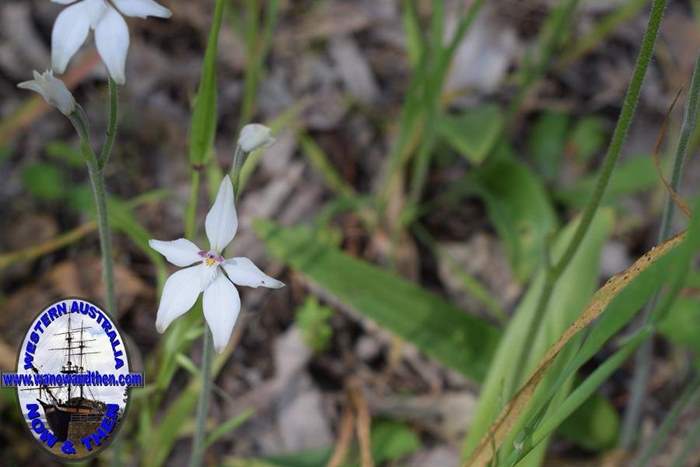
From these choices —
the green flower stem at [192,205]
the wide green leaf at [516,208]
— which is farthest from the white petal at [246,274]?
the wide green leaf at [516,208]

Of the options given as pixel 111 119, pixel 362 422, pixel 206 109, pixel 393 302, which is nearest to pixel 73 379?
pixel 111 119

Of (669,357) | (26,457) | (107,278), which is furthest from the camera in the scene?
(669,357)

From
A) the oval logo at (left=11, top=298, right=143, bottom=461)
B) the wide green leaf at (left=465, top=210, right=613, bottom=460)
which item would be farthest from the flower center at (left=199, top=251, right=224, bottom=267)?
the wide green leaf at (left=465, top=210, right=613, bottom=460)

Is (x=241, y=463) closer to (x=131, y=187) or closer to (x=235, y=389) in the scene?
(x=235, y=389)

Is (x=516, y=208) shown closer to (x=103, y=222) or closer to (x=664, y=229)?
(x=664, y=229)

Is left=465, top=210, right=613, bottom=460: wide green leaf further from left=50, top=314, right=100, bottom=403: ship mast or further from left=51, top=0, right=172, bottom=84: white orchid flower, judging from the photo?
left=51, top=0, right=172, bottom=84: white orchid flower

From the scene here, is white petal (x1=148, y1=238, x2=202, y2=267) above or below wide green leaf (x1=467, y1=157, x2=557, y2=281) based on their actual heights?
below

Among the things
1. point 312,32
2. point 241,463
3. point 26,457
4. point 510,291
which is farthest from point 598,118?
point 26,457
